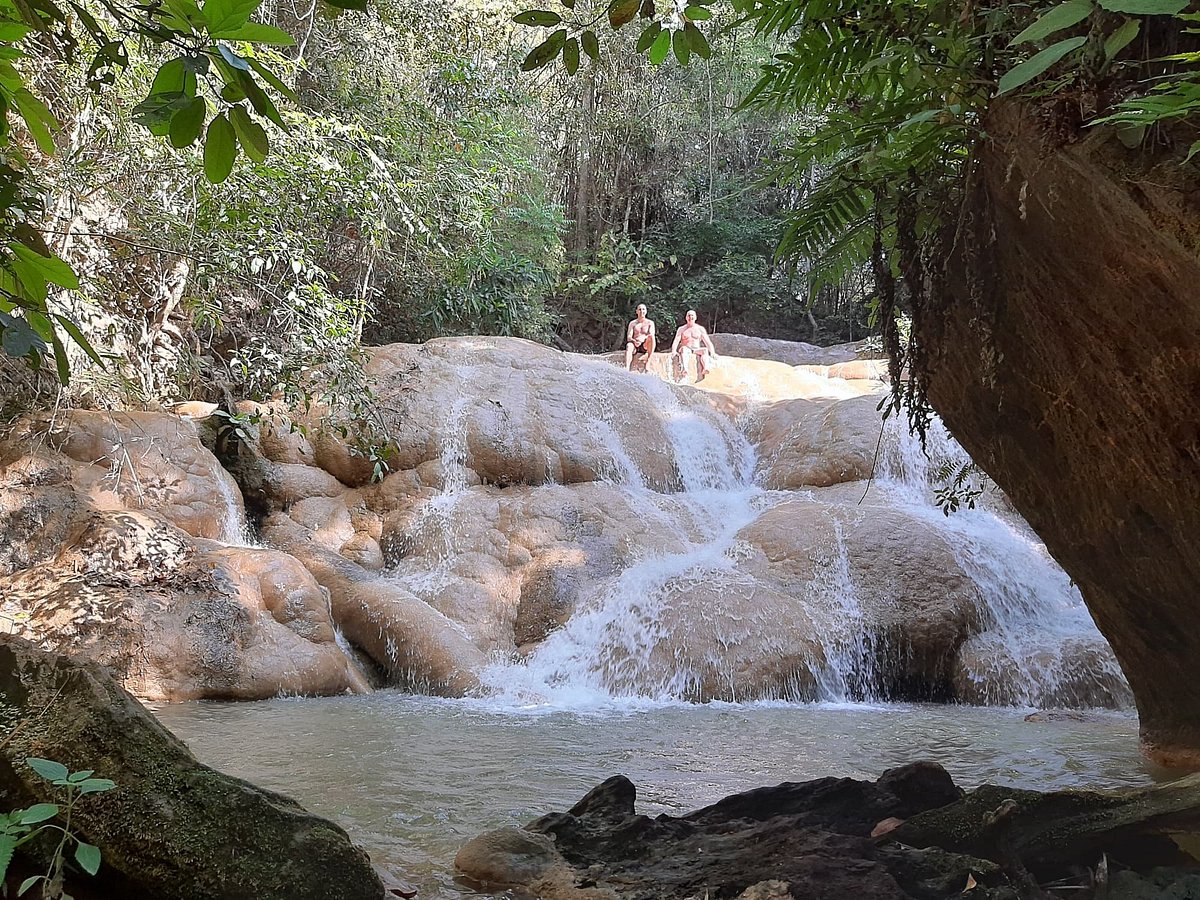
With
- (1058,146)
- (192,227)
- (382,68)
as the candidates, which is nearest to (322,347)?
(192,227)

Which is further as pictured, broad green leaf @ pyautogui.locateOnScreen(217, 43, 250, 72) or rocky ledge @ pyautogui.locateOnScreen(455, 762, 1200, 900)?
rocky ledge @ pyautogui.locateOnScreen(455, 762, 1200, 900)

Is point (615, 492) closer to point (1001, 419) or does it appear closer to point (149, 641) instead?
point (149, 641)

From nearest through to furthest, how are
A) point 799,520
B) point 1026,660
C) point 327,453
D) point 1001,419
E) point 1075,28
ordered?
point 1075,28, point 1001,419, point 1026,660, point 799,520, point 327,453

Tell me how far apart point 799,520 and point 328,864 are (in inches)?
312

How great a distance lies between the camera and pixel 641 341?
667 inches

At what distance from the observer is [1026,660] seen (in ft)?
25.9

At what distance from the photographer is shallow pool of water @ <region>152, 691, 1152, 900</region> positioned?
12.7 ft

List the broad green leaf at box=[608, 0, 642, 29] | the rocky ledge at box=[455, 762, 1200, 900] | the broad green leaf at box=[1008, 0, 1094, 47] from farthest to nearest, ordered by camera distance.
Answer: the rocky ledge at box=[455, 762, 1200, 900], the broad green leaf at box=[608, 0, 642, 29], the broad green leaf at box=[1008, 0, 1094, 47]

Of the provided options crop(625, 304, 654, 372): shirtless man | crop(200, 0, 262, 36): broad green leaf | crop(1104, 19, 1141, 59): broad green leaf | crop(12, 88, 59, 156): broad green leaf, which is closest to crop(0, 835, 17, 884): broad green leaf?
crop(12, 88, 59, 156): broad green leaf

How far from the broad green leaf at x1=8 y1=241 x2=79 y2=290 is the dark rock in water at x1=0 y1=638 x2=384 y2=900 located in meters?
1.40

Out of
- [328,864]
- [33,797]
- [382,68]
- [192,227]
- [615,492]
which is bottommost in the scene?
[328,864]

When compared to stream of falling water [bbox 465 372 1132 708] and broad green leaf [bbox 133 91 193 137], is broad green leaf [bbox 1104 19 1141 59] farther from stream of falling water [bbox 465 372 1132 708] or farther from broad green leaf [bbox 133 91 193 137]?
stream of falling water [bbox 465 372 1132 708]

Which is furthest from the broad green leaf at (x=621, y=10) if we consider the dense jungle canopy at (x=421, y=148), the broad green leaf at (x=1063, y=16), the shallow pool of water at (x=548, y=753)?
the shallow pool of water at (x=548, y=753)

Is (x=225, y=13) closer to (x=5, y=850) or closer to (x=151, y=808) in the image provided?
(x=5, y=850)
